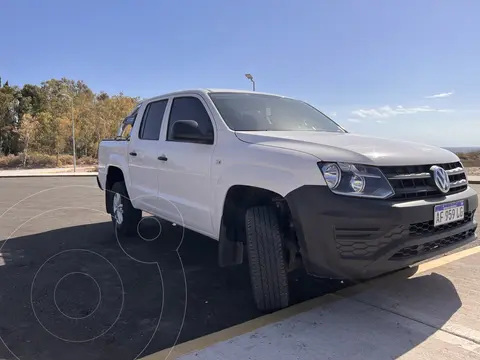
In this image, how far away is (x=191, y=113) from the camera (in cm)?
448

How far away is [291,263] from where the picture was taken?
10.9 ft

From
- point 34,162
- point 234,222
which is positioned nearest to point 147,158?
point 234,222

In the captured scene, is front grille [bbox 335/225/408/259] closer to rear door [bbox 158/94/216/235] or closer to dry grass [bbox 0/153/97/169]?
rear door [bbox 158/94/216/235]

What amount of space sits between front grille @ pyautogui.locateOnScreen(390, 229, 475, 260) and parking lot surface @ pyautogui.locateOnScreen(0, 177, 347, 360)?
3.79 feet

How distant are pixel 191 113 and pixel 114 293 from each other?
198cm

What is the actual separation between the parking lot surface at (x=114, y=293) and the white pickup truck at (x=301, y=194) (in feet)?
1.83

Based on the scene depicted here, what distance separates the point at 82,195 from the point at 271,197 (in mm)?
10643

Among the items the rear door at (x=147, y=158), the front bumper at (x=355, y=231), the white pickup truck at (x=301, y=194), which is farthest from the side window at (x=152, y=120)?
the front bumper at (x=355, y=231)

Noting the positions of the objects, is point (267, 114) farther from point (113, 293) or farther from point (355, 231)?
point (113, 293)

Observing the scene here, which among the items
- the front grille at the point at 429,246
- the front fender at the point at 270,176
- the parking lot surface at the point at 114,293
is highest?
the front fender at the point at 270,176

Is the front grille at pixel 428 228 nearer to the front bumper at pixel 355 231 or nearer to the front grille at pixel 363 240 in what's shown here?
the front bumper at pixel 355 231

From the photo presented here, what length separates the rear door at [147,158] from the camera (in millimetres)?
4977

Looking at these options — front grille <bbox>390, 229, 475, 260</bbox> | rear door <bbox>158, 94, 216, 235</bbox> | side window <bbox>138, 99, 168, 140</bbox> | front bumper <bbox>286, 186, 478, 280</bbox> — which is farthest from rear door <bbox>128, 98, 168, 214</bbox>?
front grille <bbox>390, 229, 475, 260</bbox>

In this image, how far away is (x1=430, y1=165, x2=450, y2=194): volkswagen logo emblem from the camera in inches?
126
